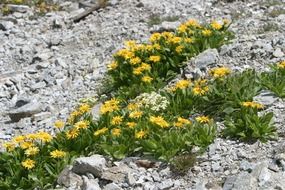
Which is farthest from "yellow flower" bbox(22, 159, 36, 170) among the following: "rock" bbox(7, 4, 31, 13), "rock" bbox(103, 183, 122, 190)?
"rock" bbox(7, 4, 31, 13)

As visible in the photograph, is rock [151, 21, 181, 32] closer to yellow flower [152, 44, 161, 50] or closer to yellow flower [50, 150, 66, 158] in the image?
yellow flower [152, 44, 161, 50]

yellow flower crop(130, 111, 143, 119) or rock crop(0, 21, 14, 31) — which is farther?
rock crop(0, 21, 14, 31)

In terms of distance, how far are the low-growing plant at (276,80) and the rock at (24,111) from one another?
3997mm

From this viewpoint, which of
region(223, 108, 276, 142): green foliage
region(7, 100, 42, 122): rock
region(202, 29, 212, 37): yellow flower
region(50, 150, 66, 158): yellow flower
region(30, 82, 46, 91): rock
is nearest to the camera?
region(223, 108, 276, 142): green foliage

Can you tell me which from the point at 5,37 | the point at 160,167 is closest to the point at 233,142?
the point at 160,167

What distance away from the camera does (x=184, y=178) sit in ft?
23.0

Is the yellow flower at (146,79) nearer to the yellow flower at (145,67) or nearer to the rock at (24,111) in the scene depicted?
the yellow flower at (145,67)

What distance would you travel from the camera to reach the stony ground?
6.94m

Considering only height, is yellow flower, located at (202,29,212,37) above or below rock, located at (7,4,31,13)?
above

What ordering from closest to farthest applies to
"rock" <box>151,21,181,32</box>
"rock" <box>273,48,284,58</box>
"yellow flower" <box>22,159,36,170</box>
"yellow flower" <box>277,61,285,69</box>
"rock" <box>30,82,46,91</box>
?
1. "yellow flower" <box>22,159,36,170</box>
2. "yellow flower" <box>277,61,285,69</box>
3. "rock" <box>273,48,284,58</box>
4. "rock" <box>30,82,46,91</box>
5. "rock" <box>151,21,181,32</box>

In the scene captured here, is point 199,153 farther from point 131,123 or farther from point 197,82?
point 197,82

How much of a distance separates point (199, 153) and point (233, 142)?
0.50 m

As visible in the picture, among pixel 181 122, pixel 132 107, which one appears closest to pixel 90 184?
pixel 181 122

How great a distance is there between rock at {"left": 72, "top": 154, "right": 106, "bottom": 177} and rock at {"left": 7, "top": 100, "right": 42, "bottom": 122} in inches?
119
